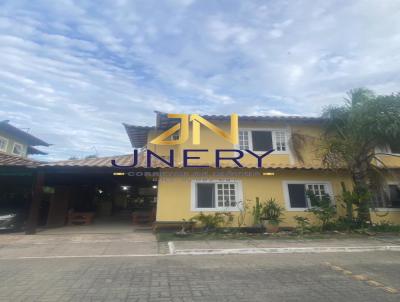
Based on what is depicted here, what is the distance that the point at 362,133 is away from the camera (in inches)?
395

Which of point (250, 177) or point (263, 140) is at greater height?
point (263, 140)

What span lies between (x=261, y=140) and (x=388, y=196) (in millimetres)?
6615

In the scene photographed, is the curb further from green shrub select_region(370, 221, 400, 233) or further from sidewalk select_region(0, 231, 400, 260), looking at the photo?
green shrub select_region(370, 221, 400, 233)

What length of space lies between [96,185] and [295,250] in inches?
557

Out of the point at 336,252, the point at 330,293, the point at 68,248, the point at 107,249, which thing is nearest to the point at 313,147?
the point at 336,252

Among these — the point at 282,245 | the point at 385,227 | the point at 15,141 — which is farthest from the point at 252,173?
the point at 15,141

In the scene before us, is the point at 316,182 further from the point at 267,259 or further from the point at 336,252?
the point at 267,259

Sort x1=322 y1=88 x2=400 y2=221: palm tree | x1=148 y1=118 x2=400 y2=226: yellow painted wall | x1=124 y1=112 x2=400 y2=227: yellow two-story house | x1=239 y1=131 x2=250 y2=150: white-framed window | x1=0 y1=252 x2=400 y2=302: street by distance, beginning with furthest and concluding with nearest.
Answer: x1=239 y1=131 x2=250 y2=150: white-framed window, x1=124 y1=112 x2=400 y2=227: yellow two-story house, x1=148 y1=118 x2=400 y2=226: yellow painted wall, x1=322 y1=88 x2=400 y2=221: palm tree, x1=0 y1=252 x2=400 y2=302: street

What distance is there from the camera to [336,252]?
7.17 metres

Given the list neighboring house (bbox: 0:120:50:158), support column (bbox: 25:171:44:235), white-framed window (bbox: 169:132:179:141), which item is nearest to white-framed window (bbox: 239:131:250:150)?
white-framed window (bbox: 169:132:179:141)

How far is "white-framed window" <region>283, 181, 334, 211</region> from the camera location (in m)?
11.3

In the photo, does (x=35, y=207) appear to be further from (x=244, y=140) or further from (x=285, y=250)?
(x=244, y=140)

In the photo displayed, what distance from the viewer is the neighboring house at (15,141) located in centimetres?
2011

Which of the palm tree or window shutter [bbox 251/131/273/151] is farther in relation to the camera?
window shutter [bbox 251/131/273/151]
